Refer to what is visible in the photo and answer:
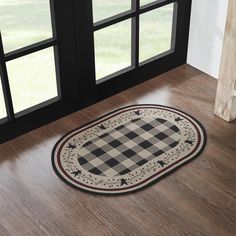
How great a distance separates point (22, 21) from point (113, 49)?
0.61 metres

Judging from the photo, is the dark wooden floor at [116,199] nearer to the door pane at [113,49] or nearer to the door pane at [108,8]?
the door pane at [113,49]

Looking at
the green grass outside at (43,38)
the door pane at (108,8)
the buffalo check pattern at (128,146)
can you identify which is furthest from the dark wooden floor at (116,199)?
the door pane at (108,8)

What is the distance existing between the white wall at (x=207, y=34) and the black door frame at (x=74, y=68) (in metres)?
0.08

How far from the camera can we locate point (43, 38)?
2.76 m

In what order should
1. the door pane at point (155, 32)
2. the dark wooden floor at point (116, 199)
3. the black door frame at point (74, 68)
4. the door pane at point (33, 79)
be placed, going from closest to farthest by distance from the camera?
the dark wooden floor at point (116, 199), the black door frame at point (74, 68), the door pane at point (33, 79), the door pane at point (155, 32)

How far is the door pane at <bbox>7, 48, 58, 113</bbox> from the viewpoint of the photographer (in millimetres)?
2766

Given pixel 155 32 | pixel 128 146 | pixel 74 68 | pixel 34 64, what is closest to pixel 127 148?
pixel 128 146

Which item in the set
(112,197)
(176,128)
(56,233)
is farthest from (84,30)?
(56,233)

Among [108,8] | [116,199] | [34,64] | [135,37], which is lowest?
[116,199]

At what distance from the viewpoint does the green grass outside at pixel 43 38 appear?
283 cm

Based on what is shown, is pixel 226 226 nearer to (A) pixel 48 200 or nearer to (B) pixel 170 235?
(B) pixel 170 235

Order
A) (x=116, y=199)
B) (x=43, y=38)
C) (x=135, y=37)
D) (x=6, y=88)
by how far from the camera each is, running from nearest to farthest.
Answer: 1. (x=116, y=199)
2. (x=6, y=88)
3. (x=43, y=38)
4. (x=135, y=37)

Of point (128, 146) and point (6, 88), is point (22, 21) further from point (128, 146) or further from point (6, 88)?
point (128, 146)

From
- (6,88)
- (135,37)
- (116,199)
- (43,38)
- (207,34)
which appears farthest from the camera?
(207,34)
